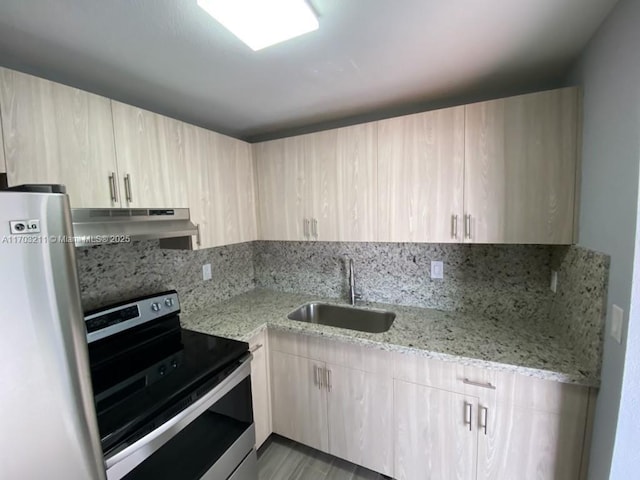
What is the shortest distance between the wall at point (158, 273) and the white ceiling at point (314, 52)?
906 mm

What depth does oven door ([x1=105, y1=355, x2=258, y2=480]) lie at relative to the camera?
994 mm

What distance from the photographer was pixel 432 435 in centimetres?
143

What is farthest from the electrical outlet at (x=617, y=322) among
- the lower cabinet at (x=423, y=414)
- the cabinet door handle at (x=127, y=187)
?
the cabinet door handle at (x=127, y=187)

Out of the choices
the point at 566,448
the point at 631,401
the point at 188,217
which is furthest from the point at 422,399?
the point at 188,217

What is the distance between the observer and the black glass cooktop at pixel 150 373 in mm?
989

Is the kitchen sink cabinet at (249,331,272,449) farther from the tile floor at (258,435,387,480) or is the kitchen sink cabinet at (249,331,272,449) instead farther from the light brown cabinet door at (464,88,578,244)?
the light brown cabinet door at (464,88,578,244)

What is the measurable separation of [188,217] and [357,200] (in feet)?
3.38

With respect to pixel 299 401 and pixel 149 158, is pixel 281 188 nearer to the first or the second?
pixel 149 158

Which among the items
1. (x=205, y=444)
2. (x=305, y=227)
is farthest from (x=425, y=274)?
(x=205, y=444)

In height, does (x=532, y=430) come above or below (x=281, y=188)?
below

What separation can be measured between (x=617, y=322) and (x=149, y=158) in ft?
6.94

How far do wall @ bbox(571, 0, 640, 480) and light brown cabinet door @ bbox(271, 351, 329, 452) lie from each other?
4.08ft

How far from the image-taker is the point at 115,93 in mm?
1526

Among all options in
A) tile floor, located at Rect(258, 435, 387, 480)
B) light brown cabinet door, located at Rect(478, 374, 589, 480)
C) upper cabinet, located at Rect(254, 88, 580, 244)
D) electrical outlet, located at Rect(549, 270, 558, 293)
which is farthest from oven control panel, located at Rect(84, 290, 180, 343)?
electrical outlet, located at Rect(549, 270, 558, 293)
